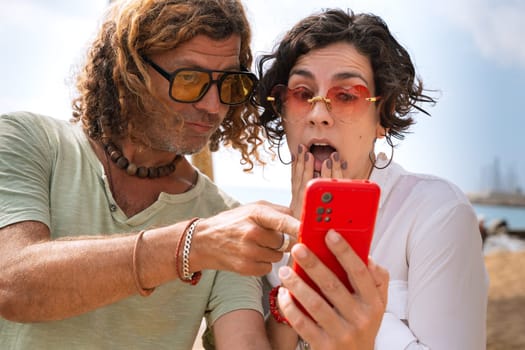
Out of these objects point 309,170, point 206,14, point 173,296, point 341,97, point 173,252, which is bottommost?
point 173,296

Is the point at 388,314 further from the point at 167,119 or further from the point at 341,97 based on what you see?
the point at 167,119

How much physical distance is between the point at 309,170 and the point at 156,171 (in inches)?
36.1

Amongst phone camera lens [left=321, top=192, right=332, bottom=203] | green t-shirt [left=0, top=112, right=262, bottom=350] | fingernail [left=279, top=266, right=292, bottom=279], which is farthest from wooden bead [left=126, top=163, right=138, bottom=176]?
phone camera lens [left=321, top=192, right=332, bottom=203]

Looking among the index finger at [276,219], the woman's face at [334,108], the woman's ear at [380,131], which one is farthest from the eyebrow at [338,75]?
the index finger at [276,219]

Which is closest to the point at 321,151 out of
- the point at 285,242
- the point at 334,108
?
the point at 334,108

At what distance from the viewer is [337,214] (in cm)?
158

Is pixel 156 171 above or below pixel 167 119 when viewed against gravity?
below

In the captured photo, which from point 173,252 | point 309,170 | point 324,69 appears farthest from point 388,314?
point 324,69

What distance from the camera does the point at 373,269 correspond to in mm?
1660

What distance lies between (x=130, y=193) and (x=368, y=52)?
49.2 inches

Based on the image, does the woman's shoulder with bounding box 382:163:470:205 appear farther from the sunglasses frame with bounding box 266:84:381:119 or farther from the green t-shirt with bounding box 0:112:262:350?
the green t-shirt with bounding box 0:112:262:350

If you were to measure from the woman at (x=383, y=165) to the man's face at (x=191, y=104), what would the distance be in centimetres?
24

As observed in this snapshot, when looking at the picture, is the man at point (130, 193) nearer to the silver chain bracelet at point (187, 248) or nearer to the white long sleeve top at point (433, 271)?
the silver chain bracelet at point (187, 248)

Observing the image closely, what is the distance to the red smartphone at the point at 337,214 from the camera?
1542mm
